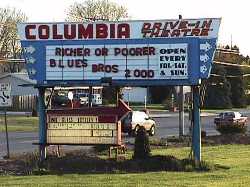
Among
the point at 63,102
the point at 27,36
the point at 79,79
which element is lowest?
the point at 63,102

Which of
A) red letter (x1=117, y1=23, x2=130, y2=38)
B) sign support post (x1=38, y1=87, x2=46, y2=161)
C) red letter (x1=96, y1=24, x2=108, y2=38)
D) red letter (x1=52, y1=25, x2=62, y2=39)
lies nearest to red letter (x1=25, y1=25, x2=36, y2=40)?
red letter (x1=52, y1=25, x2=62, y2=39)

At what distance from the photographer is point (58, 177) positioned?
16.6 meters

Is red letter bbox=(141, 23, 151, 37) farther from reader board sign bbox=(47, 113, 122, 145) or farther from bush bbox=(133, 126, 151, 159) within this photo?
bush bbox=(133, 126, 151, 159)

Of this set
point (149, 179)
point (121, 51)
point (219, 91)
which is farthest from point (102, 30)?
point (219, 91)

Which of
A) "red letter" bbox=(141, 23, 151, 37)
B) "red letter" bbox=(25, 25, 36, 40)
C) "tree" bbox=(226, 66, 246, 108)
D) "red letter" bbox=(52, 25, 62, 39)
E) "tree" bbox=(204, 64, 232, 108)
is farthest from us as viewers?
"tree" bbox=(226, 66, 246, 108)

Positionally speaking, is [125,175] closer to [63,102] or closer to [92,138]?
[92,138]

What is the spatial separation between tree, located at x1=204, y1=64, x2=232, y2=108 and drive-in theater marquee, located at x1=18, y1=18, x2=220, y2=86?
68.4 meters

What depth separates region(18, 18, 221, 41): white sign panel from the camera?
19.4 metres

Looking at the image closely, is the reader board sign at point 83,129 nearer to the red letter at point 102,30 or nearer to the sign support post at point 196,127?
the sign support post at point 196,127

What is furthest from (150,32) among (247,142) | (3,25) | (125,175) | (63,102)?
(3,25)

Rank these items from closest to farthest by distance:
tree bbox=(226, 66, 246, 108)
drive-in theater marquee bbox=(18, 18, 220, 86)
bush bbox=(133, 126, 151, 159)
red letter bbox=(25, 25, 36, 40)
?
1. drive-in theater marquee bbox=(18, 18, 220, 86)
2. bush bbox=(133, 126, 151, 159)
3. red letter bbox=(25, 25, 36, 40)
4. tree bbox=(226, 66, 246, 108)

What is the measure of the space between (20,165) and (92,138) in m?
2.28

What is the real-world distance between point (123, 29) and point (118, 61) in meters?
0.97

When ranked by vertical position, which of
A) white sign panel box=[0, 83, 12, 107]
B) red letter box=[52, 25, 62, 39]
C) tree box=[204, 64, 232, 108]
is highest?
red letter box=[52, 25, 62, 39]
